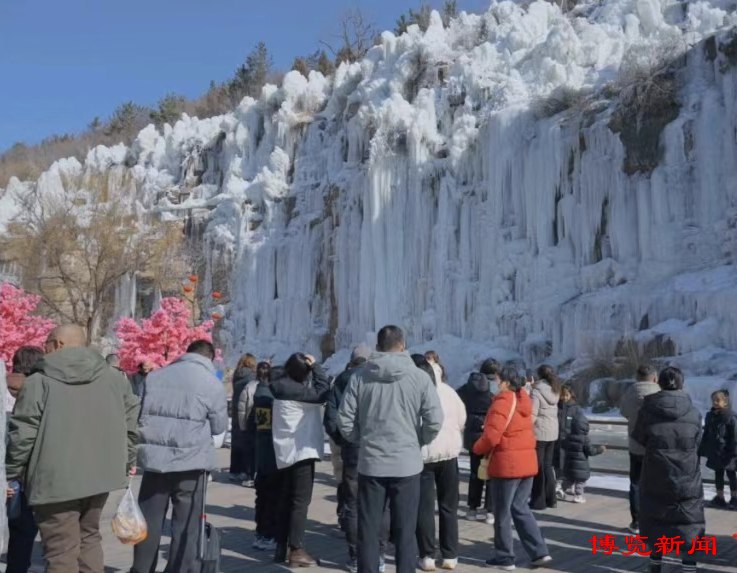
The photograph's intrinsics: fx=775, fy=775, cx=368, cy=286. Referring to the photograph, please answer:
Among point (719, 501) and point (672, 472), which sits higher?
point (672, 472)

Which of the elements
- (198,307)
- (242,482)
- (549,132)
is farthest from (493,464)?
(198,307)

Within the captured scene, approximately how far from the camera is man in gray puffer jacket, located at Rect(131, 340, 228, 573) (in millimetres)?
4738

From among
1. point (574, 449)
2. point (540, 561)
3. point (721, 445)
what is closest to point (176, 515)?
point (540, 561)

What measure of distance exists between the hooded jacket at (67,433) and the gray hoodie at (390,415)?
140 centimetres

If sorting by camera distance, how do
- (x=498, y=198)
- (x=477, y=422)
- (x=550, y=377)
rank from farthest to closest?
(x=498, y=198)
(x=477, y=422)
(x=550, y=377)

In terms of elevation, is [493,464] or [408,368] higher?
[408,368]

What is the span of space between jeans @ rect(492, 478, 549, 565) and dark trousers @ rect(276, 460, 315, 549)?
54.1 inches

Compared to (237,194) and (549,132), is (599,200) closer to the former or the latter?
(549,132)

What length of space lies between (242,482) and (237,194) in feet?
82.2

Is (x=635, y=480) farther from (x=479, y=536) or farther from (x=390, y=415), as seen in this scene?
(x=390, y=415)

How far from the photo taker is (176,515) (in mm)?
4855

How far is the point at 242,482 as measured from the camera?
9.38 metres

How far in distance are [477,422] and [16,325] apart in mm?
13964
